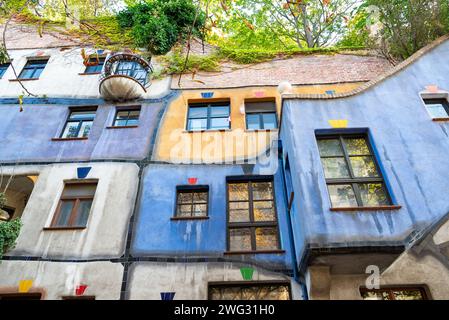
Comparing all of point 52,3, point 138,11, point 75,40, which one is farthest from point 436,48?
point 75,40

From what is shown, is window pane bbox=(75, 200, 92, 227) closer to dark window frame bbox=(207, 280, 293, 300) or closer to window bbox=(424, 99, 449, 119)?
dark window frame bbox=(207, 280, 293, 300)

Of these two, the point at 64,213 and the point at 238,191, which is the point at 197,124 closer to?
the point at 238,191

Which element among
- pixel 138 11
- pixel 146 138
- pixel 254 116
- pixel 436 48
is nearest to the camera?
pixel 436 48

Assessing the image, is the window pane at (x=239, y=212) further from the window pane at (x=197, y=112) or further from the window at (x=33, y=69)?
the window at (x=33, y=69)

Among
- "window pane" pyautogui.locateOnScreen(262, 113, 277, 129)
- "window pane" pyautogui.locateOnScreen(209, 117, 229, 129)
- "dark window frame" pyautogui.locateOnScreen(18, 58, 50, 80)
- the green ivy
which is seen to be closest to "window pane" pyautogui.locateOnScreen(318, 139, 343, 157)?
"window pane" pyautogui.locateOnScreen(262, 113, 277, 129)

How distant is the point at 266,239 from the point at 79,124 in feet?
24.2

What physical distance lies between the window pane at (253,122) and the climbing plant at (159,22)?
5.13 meters

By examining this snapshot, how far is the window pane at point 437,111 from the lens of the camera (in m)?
7.98

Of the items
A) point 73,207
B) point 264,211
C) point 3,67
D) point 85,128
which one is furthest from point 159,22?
point 264,211

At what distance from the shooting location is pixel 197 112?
10.4 metres

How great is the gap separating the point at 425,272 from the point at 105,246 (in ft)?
22.5

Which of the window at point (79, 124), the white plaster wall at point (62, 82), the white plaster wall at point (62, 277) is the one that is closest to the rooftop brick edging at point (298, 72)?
the white plaster wall at point (62, 82)

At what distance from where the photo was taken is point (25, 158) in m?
9.14
